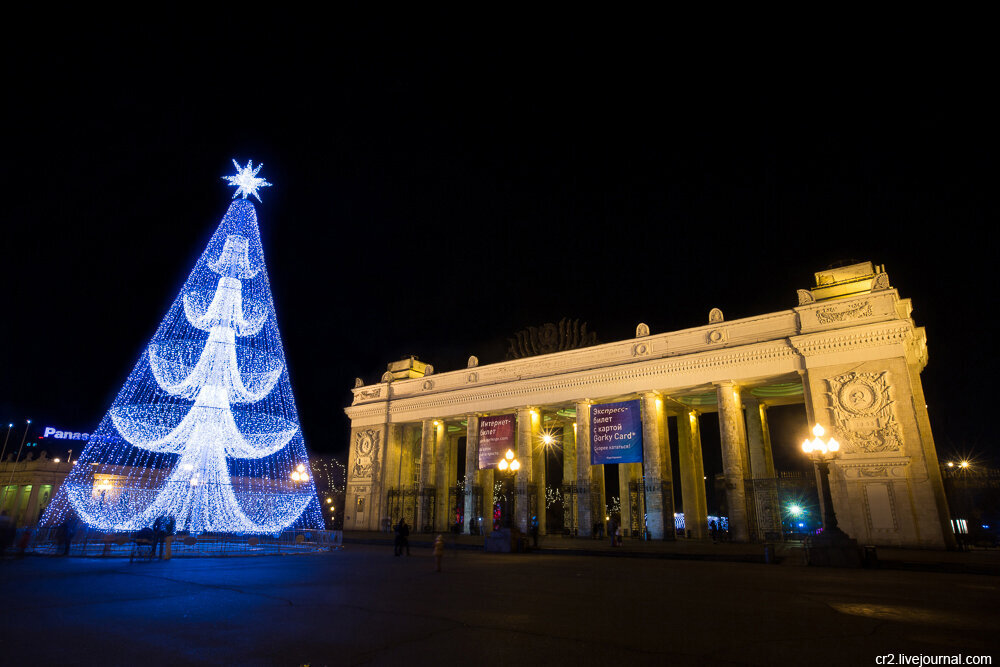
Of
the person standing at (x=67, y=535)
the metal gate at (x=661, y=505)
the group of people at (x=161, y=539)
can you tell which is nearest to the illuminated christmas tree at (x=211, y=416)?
the person standing at (x=67, y=535)

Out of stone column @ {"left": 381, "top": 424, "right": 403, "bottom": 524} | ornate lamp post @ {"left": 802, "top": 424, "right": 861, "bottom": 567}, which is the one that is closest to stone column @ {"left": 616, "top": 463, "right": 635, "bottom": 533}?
stone column @ {"left": 381, "top": 424, "right": 403, "bottom": 524}

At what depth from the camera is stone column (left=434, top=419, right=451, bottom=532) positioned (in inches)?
1431

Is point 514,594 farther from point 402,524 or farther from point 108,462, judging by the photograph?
point 108,462

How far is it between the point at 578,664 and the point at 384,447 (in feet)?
121

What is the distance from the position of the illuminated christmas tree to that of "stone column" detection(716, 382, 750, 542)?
772 inches

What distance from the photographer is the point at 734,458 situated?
26438mm

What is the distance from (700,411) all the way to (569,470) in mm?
9718

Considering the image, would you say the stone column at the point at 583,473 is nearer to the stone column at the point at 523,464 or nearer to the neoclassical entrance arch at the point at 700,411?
the neoclassical entrance arch at the point at 700,411

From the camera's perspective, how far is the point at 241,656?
4941 millimetres

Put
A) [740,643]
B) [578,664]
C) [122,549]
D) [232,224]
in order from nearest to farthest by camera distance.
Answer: [578,664] < [740,643] < [122,549] < [232,224]

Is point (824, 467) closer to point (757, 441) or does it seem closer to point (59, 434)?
point (757, 441)

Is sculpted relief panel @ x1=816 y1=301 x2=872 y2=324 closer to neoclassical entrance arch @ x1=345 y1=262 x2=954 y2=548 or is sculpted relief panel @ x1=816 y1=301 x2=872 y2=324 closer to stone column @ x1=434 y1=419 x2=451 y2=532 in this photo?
neoclassical entrance arch @ x1=345 y1=262 x2=954 y2=548

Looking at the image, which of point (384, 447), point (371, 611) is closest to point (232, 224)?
point (371, 611)

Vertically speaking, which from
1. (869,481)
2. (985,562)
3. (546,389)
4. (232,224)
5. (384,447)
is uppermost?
(232,224)
